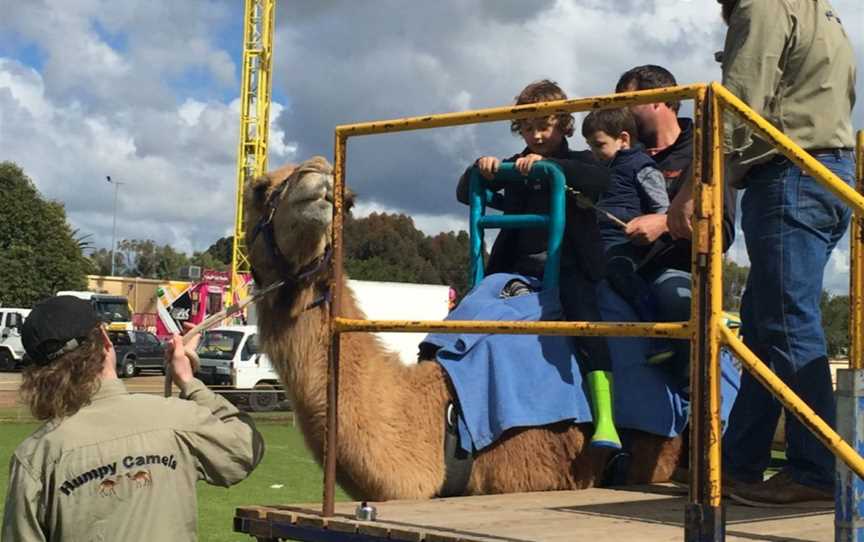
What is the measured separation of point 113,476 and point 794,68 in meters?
2.84

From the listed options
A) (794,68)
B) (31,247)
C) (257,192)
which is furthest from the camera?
(31,247)

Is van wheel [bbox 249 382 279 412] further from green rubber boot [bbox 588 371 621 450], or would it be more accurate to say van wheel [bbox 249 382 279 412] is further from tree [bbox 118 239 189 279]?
tree [bbox 118 239 189 279]

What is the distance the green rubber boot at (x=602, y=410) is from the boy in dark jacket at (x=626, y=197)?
25.2 inches

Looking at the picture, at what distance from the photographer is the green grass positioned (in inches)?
385

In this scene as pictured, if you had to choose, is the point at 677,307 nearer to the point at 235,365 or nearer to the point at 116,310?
the point at 235,365

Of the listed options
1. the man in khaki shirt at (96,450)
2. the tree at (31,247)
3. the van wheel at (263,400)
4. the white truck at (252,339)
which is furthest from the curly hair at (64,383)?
the tree at (31,247)

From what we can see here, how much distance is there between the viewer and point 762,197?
4.43m

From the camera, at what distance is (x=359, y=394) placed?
15.9ft

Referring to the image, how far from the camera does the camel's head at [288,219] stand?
4711 mm

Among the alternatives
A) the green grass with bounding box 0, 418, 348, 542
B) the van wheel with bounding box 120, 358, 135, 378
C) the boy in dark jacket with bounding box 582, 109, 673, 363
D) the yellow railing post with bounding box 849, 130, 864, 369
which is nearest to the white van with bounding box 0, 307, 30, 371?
the van wheel with bounding box 120, 358, 135, 378

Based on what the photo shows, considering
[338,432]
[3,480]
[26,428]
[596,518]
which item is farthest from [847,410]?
[26,428]

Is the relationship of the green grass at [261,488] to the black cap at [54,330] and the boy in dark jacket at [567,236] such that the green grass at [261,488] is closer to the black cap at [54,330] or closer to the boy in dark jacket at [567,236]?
the boy in dark jacket at [567,236]

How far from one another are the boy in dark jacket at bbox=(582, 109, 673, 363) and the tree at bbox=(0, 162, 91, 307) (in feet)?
181

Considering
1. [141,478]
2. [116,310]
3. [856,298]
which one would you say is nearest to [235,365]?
[116,310]
